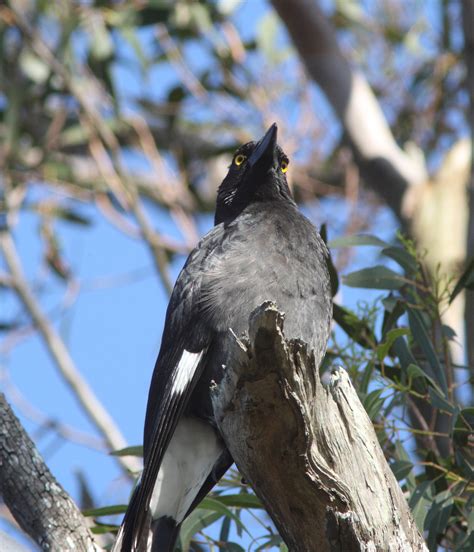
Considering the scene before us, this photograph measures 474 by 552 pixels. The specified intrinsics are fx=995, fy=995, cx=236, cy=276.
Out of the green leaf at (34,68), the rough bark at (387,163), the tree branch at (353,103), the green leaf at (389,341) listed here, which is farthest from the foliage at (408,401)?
the green leaf at (34,68)

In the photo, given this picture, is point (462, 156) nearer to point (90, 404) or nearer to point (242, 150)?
point (242, 150)

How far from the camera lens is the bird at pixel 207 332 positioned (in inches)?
87.4

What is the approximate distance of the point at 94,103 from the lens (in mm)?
4684

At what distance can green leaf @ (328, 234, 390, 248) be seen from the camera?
2.59 metres

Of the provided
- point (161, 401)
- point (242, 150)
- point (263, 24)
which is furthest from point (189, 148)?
point (161, 401)

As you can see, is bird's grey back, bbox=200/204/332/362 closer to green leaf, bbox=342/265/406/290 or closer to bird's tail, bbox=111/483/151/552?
green leaf, bbox=342/265/406/290

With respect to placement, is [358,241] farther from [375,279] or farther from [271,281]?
[271,281]

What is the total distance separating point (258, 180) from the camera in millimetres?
2727

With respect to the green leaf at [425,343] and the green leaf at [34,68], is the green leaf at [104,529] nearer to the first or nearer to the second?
the green leaf at [425,343]

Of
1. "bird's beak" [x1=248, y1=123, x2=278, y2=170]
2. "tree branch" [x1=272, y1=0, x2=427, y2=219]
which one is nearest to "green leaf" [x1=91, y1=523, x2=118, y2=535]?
"bird's beak" [x1=248, y1=123, x2=278, y2=170]

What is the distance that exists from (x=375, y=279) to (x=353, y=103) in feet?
4.67

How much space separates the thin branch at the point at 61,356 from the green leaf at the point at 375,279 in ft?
4.87

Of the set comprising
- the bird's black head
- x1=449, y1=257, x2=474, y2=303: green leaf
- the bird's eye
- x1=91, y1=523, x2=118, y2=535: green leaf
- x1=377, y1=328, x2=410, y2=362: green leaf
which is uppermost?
the bird's eye

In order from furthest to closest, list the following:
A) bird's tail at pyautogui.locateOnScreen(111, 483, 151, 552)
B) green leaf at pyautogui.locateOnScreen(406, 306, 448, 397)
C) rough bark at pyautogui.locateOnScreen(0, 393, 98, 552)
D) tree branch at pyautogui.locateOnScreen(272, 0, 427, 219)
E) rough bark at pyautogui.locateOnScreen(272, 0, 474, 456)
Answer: tree branch at pyautogui.locateOnScreen(272, 0, 427, 219) → rough bark at pyautogui.locateOnScreen(272, 0, 474, 456) → green leaf at pyautogui.locateOnScreen(406, 306, 448, 397) → bird's tail at pyautogui.locateOnScreen(111, 483, 151, 552) → rough bark at pyautogui.locateOnScreen(0, 393, 98, 552)
